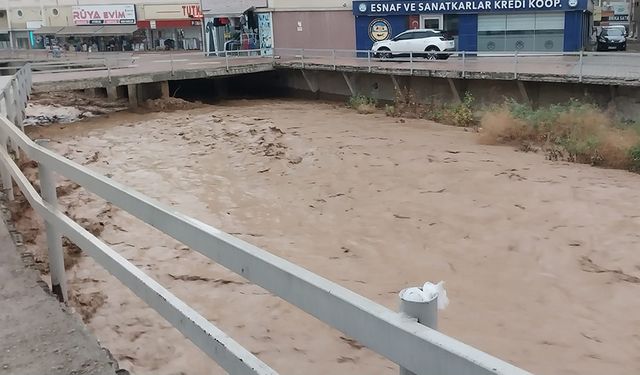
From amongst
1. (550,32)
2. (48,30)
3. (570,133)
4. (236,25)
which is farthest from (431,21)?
(48,30)

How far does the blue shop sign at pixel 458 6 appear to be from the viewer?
2792 cm

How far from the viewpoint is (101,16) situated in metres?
56.3

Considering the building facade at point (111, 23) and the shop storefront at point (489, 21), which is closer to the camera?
the shop storefront at point (489, 21)

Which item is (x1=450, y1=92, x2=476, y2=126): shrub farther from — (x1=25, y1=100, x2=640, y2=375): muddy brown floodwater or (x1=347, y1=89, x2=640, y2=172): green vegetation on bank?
(x1=25, y1=100, x2=640, y2=375): muddy brown floodwater

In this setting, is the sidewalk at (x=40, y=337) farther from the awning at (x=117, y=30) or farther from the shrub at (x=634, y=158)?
the awning at (x=117, y=30)

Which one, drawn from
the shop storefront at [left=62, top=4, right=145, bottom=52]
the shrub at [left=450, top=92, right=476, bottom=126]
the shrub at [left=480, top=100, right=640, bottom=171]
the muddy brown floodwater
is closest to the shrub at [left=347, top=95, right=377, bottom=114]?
the shrub at [left=450, top=92, right=476, bottom=126]

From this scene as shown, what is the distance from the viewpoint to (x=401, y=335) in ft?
5.12

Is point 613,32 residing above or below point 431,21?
below

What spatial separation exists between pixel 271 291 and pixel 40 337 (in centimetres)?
203

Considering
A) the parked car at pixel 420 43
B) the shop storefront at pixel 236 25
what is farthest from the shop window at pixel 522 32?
the shop storefront at pixel 236 25

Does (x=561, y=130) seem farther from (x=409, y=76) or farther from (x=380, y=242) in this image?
(x=380, y=242)

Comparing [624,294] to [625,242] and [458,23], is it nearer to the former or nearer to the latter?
[625,242]

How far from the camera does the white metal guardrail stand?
1.48m

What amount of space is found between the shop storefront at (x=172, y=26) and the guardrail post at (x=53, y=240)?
52645 millimetres
